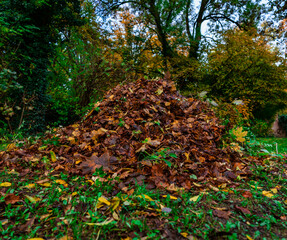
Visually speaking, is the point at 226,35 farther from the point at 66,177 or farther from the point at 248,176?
the point at 66,177

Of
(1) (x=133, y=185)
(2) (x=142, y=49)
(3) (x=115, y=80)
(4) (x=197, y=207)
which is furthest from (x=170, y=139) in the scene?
(2) (x=142, y=49)

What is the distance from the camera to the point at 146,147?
79.1 inches

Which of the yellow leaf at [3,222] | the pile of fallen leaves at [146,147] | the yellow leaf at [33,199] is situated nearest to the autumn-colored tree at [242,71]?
the pile of fallen leaves at [146,147]

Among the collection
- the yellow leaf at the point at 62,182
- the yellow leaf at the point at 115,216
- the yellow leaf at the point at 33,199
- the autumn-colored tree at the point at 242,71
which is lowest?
the yellow leaf at the point at 33,199

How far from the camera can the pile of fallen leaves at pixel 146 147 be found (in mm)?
Result: 1833

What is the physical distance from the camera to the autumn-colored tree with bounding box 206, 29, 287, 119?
287 inches

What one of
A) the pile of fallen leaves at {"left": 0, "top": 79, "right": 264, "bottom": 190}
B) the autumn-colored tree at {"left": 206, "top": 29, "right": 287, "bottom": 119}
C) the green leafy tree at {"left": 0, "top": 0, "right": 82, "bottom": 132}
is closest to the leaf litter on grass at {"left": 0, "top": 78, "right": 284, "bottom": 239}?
the pile of fallen leaves at {"left": 0, "top": 79, "right": 264, "bottom": 190}

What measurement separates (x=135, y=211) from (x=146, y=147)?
0.81 meters

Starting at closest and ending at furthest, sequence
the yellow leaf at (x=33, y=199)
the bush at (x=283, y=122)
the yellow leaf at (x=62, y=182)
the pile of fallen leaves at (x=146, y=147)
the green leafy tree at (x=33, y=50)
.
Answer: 1. the yellow leaf at (x=33, y=199)
2. the yellow leaf at (x=62, y=182)
3. the pile of fallen leaves at (x=146, y=147)
4. the green leafy tree at (x=33, y=50)
5. the bush at (x=283, y=122)

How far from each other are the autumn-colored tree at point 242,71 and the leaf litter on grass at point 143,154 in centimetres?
501

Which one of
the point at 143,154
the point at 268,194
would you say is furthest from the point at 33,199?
the point at 268,194

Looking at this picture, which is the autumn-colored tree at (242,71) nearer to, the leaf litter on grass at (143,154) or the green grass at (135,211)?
the leaf litter on grass at (143,154)

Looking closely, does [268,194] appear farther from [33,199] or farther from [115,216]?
[33,199]

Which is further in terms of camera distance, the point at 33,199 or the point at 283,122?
the point at 283,122
